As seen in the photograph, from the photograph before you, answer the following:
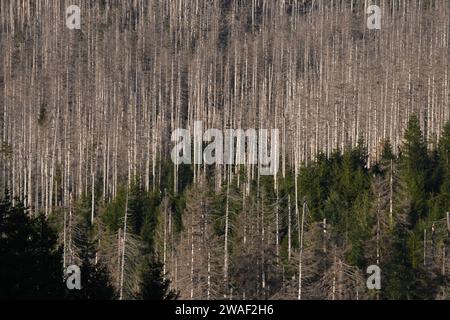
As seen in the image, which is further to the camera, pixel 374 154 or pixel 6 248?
pixel 374 154

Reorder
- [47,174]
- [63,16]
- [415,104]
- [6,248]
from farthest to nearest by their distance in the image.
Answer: [63,16]
[415,104]
[47,174]
[6,248]

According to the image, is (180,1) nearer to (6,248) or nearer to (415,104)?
(415,104)

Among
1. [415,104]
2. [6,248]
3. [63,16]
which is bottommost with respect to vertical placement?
[6,248]

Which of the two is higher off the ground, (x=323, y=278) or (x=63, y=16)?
(x=63, y=16)
